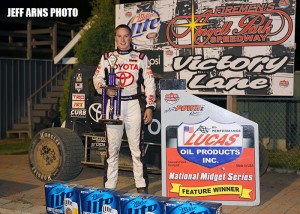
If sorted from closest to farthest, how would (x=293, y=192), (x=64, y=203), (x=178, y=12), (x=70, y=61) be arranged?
(x=64, y=203) < (x=293, y=192) < (x=178, y=12) < (x=70, y=61)

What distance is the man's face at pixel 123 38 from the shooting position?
6348 mm

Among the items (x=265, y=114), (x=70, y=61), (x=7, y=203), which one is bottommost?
(x=7, y=203)

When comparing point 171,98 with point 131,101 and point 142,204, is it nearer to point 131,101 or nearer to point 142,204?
point 131,101

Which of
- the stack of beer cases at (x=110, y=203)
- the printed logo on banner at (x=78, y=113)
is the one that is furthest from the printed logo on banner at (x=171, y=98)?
the printed logo on banner at (x=78, y=113)

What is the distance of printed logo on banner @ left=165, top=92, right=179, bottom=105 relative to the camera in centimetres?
613

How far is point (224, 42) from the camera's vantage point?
881 cm

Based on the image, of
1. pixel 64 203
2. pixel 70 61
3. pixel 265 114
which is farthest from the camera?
pixel 70 61

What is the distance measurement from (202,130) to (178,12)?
3.78 metres

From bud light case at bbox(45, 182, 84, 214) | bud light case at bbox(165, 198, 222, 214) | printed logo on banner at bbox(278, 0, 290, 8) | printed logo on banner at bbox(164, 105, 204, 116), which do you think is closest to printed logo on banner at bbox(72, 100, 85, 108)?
printed logo on banner at bbox(164, 105, 204, 116)

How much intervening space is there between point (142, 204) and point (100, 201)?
0.51 meters

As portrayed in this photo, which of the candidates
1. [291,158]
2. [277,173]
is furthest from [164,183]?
[291,158]

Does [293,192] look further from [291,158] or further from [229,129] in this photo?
[291,158]

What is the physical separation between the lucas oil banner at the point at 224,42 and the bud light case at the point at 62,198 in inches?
165

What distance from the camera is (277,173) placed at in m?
8.59
